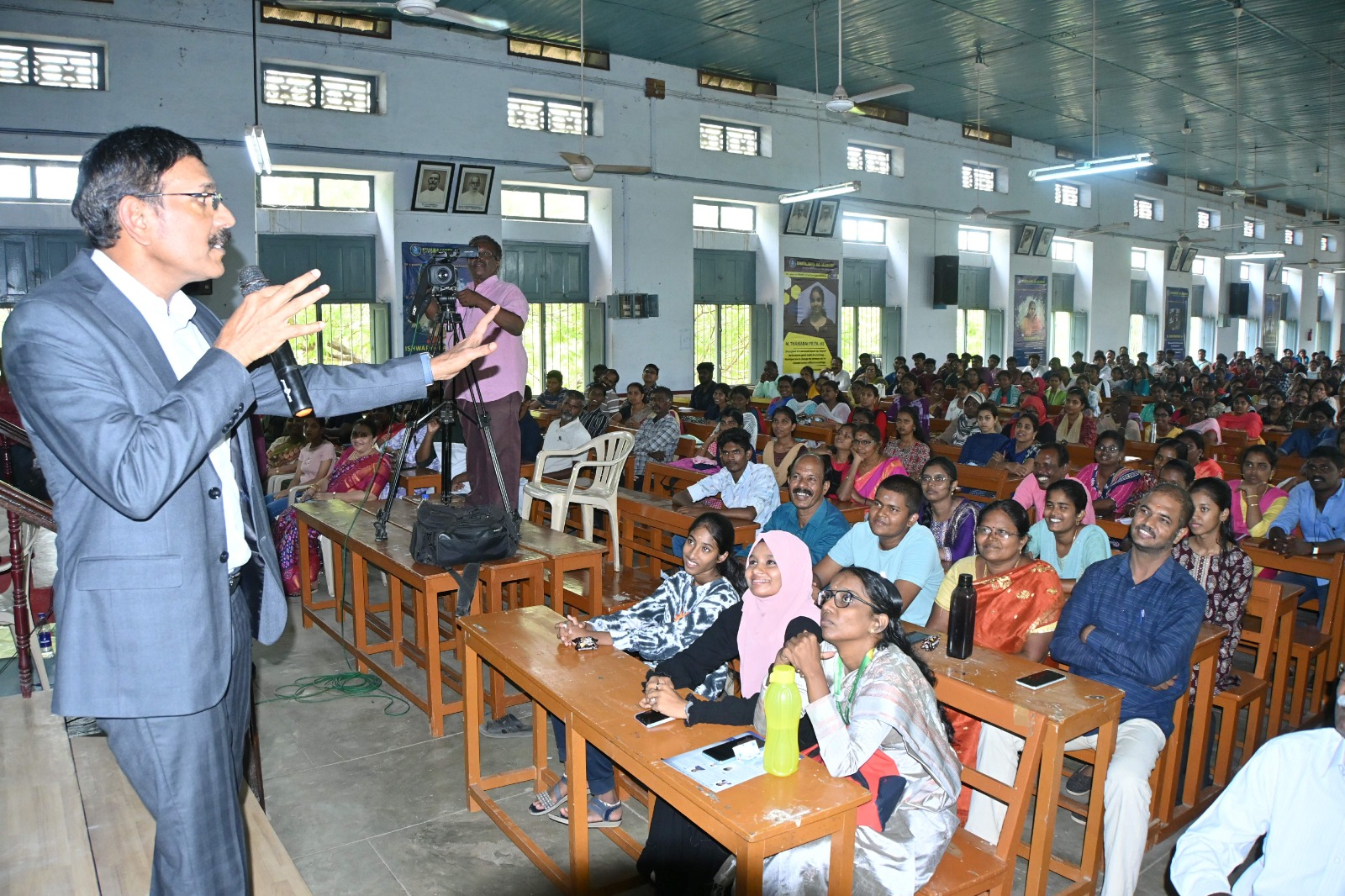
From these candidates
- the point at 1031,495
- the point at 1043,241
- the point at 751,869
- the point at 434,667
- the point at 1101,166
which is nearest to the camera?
the point at 751,869

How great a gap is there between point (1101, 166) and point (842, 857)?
26.3 feet

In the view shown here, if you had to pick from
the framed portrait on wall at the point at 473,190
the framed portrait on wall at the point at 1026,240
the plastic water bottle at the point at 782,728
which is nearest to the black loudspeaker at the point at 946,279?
the framed portrait on wall at the point at 1026,240

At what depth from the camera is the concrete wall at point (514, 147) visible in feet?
26.9

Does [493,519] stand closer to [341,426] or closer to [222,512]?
[222,512]

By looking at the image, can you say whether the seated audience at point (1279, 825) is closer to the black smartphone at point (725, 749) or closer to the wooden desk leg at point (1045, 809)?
the wooden desk leg at point (1045, 809)

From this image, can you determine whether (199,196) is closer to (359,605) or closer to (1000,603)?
(1000,603)

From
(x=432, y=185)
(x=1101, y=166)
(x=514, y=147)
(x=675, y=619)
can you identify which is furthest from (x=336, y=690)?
(x=514, y=147)

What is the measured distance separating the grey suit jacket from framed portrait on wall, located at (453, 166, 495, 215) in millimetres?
9372

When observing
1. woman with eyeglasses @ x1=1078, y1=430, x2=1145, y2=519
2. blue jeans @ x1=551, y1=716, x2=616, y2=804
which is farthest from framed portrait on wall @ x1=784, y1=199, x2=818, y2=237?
blue jeans @ x1=551, y1=716, x2=616, y2=804

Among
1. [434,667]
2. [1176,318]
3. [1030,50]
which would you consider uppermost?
[1030,50]

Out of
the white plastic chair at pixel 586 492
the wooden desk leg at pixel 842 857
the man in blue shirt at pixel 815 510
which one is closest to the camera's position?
the wooden desk leg at pixel 842 857

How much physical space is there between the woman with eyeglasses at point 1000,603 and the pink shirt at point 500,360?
205 centimetres

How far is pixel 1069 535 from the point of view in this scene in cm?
363

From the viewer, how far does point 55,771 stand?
2453 millimetres
